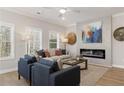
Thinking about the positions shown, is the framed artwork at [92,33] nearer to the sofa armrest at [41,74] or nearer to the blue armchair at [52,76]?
the blue armchair at [52,76]

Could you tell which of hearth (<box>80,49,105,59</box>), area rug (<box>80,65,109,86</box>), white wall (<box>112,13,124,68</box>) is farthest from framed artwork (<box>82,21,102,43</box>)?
area rug (<box>80,65,109,86</box>)

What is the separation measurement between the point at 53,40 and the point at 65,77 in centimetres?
503

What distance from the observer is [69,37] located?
7.80m

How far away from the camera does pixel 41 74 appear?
8.11 ft

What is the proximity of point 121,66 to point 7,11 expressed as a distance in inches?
226

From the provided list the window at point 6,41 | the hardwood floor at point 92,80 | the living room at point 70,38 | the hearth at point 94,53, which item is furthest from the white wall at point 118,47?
the window at point 6,41

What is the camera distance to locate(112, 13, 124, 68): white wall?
517cm

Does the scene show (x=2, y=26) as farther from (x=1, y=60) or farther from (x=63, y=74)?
(x=63, y=74)

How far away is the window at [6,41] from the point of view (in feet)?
14.9

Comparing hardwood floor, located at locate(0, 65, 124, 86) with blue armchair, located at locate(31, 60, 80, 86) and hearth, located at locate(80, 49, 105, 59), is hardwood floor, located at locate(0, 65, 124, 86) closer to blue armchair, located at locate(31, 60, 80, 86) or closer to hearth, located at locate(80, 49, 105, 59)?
blue armchair, located at locate(31, 60, 80, 86)

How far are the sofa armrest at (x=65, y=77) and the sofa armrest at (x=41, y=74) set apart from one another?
17cm

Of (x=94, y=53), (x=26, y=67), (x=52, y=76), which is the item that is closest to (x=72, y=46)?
(x=94, y=53)
